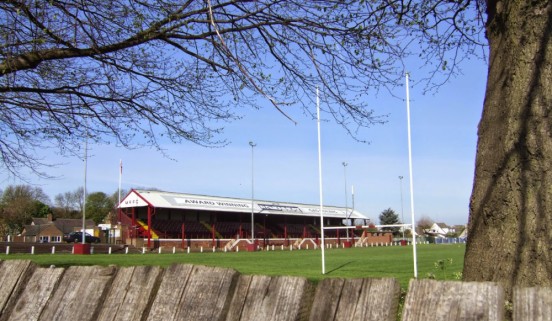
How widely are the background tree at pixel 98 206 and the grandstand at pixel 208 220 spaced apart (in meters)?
46.8

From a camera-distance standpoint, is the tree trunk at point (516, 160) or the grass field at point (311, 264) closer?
the tree trunk at point (516, 160)

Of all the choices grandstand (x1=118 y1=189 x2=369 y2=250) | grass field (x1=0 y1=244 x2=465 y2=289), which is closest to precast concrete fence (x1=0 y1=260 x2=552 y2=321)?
grass field (x1=0 y1=244 x2=465 y2=289)

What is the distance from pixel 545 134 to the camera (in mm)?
3402

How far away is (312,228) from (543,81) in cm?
7061

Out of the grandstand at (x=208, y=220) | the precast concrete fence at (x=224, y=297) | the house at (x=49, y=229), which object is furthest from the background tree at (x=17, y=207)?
the precast concrete fence at (x=224, y=297)

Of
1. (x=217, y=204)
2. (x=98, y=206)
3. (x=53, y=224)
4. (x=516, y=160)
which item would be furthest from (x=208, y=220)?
(x=516, y=160)

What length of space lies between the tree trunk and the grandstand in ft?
156

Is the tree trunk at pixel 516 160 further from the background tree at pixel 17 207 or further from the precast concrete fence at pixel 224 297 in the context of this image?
the background tree at pixel 17 207

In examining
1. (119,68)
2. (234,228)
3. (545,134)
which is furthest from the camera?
(234,228)

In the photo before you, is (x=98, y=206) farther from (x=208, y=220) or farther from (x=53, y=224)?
(x=208, y=220)

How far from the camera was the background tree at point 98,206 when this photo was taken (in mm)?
103625

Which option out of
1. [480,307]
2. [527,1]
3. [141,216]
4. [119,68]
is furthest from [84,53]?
[141,216]

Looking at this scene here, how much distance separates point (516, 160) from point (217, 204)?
185 feet

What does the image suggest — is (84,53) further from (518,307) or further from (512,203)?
(518,307)
